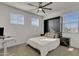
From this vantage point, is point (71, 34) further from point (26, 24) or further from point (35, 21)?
point (26, 24)

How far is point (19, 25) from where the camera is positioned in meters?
1.58

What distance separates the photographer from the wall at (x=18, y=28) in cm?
147

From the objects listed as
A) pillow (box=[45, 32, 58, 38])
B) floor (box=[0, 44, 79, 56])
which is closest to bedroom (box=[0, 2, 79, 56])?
floor (box=[0, 44, 79, 56])

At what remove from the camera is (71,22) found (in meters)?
1.80

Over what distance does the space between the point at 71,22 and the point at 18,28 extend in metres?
1.22

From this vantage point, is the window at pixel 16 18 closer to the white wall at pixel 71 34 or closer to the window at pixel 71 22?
the white wall at pixel 71 34

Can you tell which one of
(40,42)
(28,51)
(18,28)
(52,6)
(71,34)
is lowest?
(28,51)

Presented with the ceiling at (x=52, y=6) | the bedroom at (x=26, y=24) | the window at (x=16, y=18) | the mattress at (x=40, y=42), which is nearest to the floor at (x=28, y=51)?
the bedroom at (x=26, y=24)

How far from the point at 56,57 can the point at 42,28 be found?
680mm

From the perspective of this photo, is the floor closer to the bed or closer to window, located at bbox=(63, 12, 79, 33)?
the bed

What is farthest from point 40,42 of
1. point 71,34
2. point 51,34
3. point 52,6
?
point 52,6

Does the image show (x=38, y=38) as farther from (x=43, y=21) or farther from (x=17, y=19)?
(x=17, y=19)

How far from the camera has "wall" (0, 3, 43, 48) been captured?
147 cm

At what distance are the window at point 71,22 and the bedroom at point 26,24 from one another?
0.08m
